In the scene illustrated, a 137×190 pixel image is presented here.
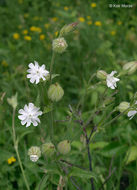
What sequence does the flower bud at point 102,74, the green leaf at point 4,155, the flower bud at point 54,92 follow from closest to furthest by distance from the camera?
the flower bud at point 54,92 → the flower bud at point 102,74 → the green leaf at point 4,155

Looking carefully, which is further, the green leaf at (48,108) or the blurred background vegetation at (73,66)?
the blurred background vegetation at (73,66)

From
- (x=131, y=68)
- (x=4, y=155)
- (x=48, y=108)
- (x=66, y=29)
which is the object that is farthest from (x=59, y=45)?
(x=4, y=155)

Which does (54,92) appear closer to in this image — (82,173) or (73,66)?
(82,173)

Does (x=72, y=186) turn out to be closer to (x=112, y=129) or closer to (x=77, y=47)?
(x=112, y=129)

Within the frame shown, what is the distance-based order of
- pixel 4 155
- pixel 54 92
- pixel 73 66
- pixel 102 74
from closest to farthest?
pixel 54 92, pixel 102 74, pixel 4 155, pixel 73 66

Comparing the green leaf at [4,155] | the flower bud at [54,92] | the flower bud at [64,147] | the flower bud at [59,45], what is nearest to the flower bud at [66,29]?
the flower bud at [59,45]

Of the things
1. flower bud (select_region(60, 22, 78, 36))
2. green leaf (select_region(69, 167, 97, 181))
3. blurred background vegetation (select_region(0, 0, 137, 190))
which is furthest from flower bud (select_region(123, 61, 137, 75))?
green leaf (select_region(69, 167, 97, 181))

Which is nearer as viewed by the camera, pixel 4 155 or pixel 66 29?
pixel 66 29

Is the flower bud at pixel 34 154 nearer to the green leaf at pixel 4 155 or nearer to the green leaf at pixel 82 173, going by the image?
the green leaf at pixel 82 173
